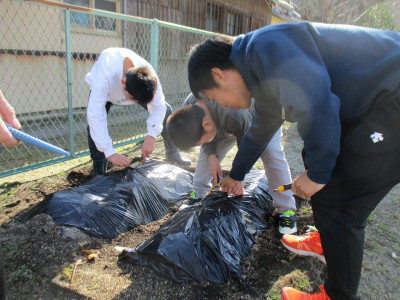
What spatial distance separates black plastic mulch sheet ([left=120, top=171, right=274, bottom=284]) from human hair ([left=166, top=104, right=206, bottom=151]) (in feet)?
1.54

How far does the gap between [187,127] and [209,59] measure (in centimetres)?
71

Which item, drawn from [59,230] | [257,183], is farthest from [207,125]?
[59,230]

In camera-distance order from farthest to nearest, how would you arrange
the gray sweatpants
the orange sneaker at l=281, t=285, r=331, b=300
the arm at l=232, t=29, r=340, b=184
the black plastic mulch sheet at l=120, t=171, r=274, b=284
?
the gray sweatpants
the black plastic mulch sheet at l=120, t=171, r=274, b=284
the orange sneaker at l=281, t=285, r=331, b=300
the arm at l=232, t=29, r=340, b=184

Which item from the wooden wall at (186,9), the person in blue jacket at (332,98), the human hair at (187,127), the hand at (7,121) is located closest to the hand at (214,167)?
the human hair at (187,127)

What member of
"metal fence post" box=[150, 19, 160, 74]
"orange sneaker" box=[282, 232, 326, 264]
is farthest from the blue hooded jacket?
"metal fence post" box=[150, 19, 160, 74]

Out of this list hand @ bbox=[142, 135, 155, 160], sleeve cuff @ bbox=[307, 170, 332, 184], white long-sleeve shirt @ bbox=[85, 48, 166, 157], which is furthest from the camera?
hand @ bbox=[142, 135, 155, 160]

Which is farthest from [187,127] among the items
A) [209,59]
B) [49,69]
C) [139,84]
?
[49,69]

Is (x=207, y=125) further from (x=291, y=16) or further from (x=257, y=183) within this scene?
(x=291, y=16)

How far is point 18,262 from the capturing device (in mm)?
1712

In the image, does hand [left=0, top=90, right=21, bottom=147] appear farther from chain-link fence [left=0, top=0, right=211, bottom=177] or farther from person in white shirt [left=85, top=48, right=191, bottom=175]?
chain-link fence [left=0, top=0, right=211, bottom=177]

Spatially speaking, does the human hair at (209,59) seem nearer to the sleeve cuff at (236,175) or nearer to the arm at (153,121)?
the sleeve cuff at (236,175)

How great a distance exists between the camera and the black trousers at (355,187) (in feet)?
3.75

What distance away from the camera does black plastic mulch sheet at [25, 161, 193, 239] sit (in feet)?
6.39

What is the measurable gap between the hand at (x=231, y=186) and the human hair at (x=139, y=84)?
3.07 ft
